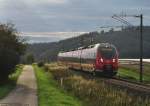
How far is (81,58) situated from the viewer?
64.9 m

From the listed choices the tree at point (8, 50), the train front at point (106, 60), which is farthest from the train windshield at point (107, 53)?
the tree at point (8, 50)

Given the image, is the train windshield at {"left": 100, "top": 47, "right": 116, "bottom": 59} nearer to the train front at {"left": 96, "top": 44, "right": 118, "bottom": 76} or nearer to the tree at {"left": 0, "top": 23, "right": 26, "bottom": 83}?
the train front at {"left": 96, "top": 44, "right": 118, "bottom": 76}

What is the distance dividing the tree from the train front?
7785 mm

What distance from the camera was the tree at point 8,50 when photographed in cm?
4572

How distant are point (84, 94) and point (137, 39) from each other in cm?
14966

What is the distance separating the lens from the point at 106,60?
173ft

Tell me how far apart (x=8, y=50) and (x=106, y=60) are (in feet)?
33.7

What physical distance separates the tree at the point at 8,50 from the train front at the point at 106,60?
779cm

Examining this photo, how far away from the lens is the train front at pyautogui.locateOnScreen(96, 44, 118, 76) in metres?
52.4

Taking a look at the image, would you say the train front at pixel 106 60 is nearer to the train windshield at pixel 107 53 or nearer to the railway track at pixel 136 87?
the train windshield at pixel 107 53

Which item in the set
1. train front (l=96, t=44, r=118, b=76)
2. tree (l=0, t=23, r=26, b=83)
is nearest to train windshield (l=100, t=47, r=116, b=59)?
train front (l=96, t=44, r=118, b=76)

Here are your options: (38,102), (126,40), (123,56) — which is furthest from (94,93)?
(126,40)

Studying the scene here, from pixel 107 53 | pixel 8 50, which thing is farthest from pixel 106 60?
pixel 8 50

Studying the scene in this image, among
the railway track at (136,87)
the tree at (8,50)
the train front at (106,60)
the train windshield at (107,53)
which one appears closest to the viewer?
the railway track at (136,87)
